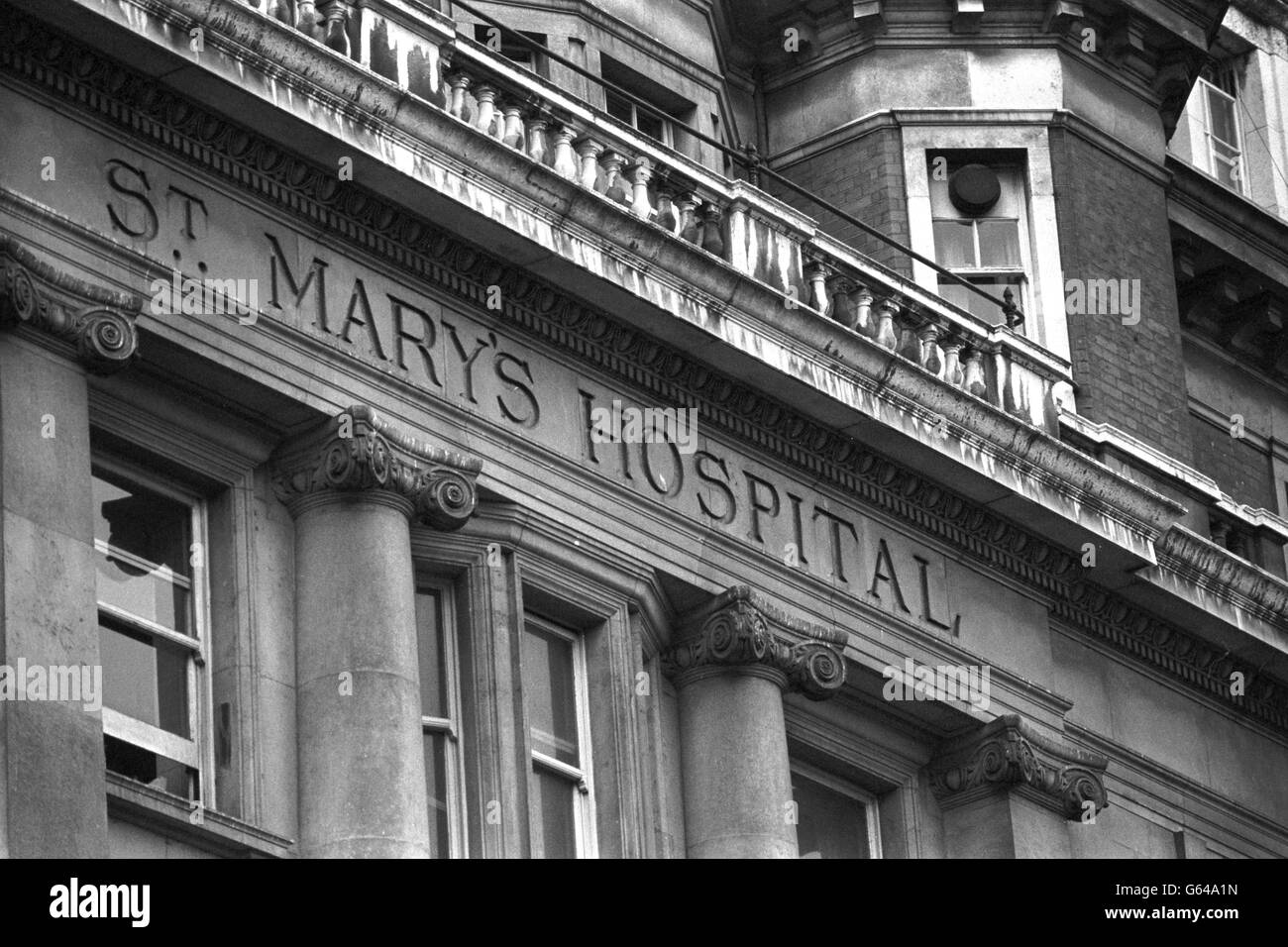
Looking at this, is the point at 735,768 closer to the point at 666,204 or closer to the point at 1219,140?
the point at 666,204

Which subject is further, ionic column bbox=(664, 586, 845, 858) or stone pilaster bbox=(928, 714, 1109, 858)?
stone pilaster bbox=(928, 714, 1109, 858)

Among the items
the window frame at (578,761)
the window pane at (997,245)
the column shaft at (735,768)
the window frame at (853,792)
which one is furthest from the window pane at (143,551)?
the window pane at (997,245)

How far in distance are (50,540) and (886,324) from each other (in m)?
8.93

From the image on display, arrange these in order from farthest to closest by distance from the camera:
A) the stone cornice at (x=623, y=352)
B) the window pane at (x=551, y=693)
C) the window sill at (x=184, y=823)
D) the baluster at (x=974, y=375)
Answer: the baluster at (x=974, y=375) → the window pane at (x=551, y=693) → the stone cornice at (x=623, y=352) → the window sill at (x=184, y=823)

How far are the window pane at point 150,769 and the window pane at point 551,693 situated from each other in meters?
3.17

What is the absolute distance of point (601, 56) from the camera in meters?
32.9

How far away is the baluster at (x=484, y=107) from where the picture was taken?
1061 inches

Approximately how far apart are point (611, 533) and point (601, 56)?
6.94 metres

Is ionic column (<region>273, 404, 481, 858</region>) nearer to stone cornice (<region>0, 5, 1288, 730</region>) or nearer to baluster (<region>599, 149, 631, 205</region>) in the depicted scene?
stone cornice (<region>0, 5, 1288, 730</region>)

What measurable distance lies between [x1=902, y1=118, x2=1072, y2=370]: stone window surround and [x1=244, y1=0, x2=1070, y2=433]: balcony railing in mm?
1913

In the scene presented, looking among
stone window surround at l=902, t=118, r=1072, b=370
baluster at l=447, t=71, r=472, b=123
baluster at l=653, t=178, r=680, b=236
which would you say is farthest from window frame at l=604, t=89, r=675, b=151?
baluster at l=447, t=71, r=472, b=123

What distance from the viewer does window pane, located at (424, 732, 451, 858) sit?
25469 mm

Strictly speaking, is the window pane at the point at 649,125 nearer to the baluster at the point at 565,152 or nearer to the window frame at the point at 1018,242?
the window frame at the point at 1018,242
